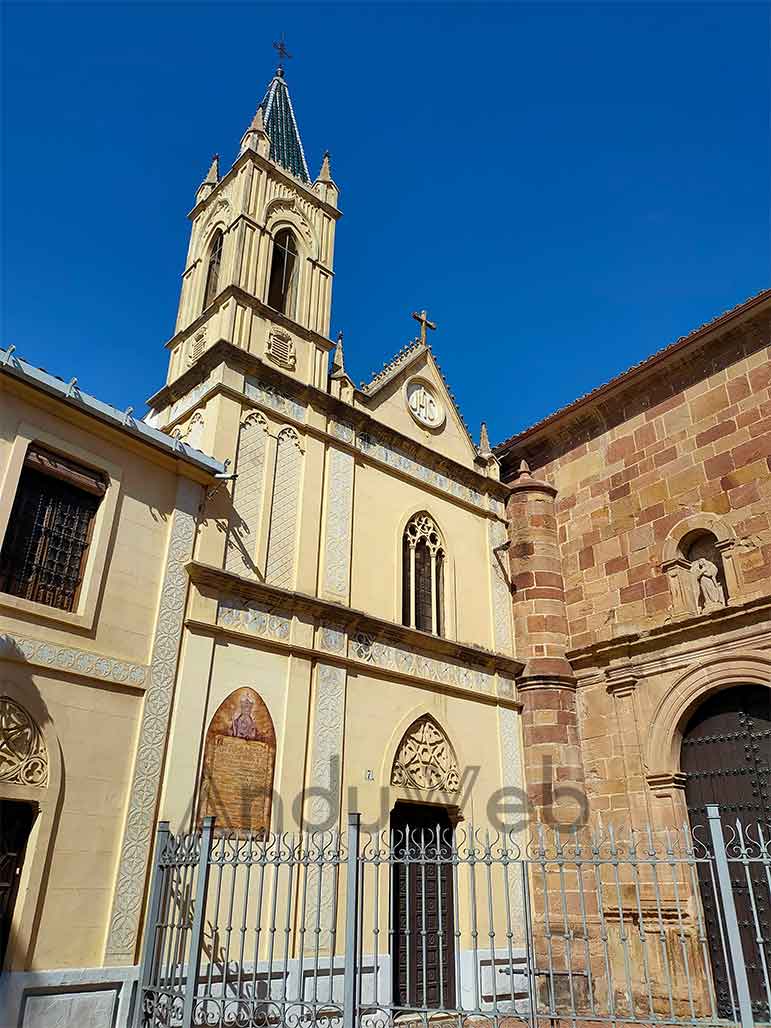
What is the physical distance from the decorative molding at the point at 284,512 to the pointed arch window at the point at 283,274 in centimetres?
313

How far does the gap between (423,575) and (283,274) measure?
6325 millimetres

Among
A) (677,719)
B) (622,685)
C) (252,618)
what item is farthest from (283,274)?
(677,719)

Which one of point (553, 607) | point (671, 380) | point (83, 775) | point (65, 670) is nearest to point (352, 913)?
point (83, 775)

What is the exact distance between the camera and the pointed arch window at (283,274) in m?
14.8

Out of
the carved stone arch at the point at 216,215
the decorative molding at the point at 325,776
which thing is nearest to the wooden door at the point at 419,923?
the decorative molding at the point at 325,776

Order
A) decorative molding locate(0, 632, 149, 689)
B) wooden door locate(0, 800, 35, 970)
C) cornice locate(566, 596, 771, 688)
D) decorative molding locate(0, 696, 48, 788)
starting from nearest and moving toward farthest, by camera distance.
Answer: wooden door locate(0, 800, 35, 970), decorative molding locate(0, 696, 48, 788), decorative molding locate(0, 632, 149, 689), cornice locate(566, 596, 771, 688)

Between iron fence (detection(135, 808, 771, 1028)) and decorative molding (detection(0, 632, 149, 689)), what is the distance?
1.85 meters

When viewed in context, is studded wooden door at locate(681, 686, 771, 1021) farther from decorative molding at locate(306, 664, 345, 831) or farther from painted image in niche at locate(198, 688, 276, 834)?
painted image in niche at locate(198, 688, 276, 834)

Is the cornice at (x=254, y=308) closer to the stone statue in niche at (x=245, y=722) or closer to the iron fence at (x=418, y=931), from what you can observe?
the stone statue in niche at (x=245, y=722)

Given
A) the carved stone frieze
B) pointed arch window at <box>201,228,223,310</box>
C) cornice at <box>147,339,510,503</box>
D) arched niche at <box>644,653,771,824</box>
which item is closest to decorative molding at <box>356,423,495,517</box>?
the carved stone frieze

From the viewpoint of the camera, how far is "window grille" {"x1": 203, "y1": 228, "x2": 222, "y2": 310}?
14.8m

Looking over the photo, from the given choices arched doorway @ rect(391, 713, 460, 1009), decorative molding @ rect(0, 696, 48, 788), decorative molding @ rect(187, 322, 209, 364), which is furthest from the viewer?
decorative molding @ rect(187, 322, 209, 364)

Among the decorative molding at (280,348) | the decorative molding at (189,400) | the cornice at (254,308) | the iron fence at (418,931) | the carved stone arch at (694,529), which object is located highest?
the cornice at (254,308)

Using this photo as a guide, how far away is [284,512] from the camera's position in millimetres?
12328
